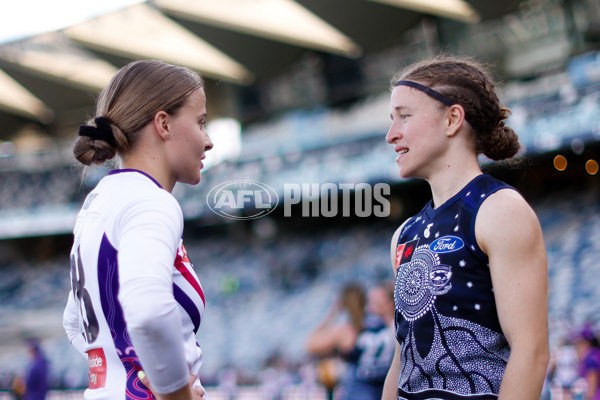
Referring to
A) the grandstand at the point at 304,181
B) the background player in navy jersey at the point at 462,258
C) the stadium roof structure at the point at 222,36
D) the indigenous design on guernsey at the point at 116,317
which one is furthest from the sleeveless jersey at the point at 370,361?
the stadium roof structure at the point at 222,36

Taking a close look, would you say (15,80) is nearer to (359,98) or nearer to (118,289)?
(359,98)

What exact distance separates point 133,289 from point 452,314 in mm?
905

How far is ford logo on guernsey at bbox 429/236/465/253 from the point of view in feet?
5.52

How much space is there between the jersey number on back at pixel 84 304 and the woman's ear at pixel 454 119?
46.1 inches

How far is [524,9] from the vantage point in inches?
702

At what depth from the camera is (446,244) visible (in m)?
1.72

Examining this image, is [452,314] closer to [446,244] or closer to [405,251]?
[446,244]

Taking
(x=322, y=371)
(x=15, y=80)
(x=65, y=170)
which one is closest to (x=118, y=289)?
(x=322, y=371)

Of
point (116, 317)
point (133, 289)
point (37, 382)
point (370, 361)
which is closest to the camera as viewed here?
point (133, 289)

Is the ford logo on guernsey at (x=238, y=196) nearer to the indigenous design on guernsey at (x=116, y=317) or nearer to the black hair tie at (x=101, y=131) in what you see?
the black hair tie at (x=101, y=131)

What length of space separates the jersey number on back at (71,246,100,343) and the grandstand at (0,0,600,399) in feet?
29.5

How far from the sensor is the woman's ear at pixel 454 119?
1.84 m

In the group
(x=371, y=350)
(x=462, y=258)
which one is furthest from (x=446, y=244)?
(x=371, y=350)

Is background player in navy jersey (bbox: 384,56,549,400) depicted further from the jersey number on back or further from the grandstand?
the grandstand
